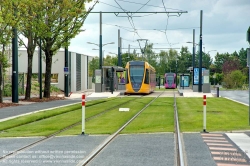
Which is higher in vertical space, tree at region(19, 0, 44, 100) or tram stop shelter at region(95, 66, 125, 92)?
tree at region(19, 0, 44, 100)

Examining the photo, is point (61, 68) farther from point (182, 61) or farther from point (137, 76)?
point (182, 61)

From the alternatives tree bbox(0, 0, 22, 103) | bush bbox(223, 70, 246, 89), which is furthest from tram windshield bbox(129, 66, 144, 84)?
bush bbox(223, 70, 246, 89)

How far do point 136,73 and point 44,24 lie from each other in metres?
13.8

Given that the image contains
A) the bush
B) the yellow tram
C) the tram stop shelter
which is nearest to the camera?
the yellow tram

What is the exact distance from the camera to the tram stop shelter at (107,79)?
169 ft

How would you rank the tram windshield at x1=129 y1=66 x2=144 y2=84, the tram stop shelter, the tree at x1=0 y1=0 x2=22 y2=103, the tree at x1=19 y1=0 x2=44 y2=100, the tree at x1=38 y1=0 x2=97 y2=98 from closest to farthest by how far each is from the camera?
the tree at x1=0 y1=0 x2=22 y2=103, the tree at x1=19 y1=0 x2=44 y2=100, the tree at x1=38 y1=0 x2=97 y2=98, the tram windshield at x1=129 y1=66 x2=144 y2=84, the tram stop shelter

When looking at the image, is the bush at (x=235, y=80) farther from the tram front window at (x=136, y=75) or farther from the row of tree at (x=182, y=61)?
the tram front window at (x=136, y=75)

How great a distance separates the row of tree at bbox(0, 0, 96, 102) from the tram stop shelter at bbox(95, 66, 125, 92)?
11.7 meters

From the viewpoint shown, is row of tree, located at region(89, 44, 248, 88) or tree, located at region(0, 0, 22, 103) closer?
tree, located at region(0, 0, 22, 103)

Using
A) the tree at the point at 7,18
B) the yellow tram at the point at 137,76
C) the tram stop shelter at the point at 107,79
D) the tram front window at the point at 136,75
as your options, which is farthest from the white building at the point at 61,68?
the tree at the point at 7,18

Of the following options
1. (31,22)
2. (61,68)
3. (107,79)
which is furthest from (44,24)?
(61,68)

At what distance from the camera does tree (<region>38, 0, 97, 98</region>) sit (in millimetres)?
35281

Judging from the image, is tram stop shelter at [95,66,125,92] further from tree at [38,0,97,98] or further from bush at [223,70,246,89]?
bush at [223,70,246,89]

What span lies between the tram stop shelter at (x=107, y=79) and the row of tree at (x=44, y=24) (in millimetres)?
11665
